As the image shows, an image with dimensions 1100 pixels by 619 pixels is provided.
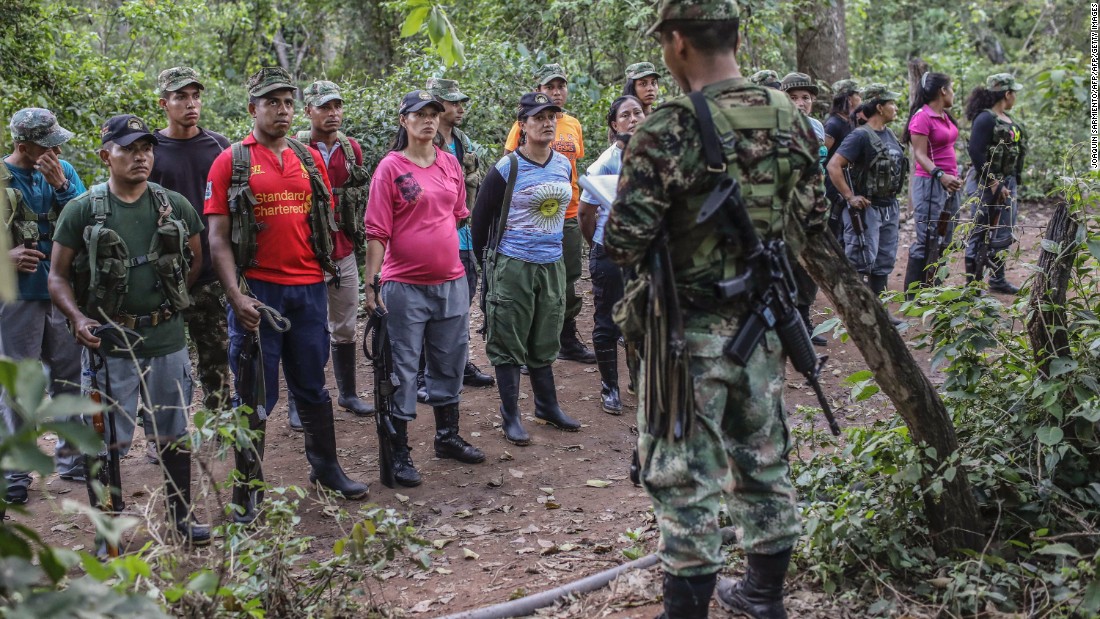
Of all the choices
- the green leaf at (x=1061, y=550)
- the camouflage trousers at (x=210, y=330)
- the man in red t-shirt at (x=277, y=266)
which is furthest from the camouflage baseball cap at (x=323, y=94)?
the green leaf at (x=1061, y=550)

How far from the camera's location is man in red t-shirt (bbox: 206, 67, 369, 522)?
5.17 metres

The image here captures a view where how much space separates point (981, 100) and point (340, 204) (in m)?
6.37

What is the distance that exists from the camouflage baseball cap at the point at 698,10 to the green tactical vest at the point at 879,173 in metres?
5.57

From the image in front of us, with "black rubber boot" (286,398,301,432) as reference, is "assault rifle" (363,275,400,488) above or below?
above

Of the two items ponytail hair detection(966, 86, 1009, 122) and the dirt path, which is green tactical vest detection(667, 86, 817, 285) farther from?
ponytail hair detection(966, 86, 1009, 122)

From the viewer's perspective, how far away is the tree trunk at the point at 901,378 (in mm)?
3855

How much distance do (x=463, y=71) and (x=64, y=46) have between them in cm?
420

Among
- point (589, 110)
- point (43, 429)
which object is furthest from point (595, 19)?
point (43, 429)

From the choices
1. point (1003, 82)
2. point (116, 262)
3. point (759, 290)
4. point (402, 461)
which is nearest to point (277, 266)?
point (116, 262)

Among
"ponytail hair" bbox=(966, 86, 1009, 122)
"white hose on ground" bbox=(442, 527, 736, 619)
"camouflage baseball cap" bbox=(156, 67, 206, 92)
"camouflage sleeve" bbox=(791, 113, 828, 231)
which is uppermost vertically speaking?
"camouflage baseball cap" bbox=(156, 67, 206, 92)

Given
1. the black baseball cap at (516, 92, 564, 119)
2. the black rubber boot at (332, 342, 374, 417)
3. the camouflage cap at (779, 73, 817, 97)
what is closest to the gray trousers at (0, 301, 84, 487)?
the black rubber boot at (332, 342, 374, 417)

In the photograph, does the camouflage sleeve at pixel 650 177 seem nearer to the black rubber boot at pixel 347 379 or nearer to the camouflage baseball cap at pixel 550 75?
Result: the black rubber boot at pixel 347 379

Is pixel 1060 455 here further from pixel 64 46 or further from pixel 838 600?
pixel 64 46

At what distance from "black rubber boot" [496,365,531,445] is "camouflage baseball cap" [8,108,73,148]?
296cm
